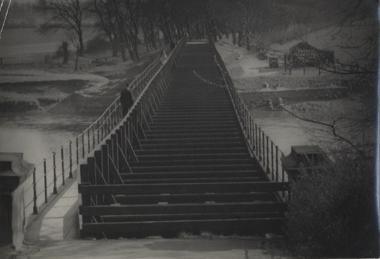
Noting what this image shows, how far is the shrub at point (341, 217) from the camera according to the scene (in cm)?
677

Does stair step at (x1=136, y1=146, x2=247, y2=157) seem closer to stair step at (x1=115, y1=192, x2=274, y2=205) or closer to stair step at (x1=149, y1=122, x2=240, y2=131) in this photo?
stair step at (x1=149, y1=122, x2=240, y2=131)

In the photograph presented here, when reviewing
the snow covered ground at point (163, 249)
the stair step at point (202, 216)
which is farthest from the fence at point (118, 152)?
the snow covered ground at point (163, 249)

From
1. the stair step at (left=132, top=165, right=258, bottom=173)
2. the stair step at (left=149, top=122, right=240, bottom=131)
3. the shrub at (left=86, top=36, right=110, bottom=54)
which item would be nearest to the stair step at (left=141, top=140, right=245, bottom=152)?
the stair step at (left=132, top=165, right=258, bottom=173)

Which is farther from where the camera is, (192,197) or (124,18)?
(124,18)

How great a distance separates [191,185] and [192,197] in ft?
0.70

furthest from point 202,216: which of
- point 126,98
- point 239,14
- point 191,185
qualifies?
point 239,14

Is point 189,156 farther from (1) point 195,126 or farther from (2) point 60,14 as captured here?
(2) point 60,14

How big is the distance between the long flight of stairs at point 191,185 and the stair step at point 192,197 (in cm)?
2

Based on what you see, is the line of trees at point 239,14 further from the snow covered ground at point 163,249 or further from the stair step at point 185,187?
the snow covered ground at point 163,249

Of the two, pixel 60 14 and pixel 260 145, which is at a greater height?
pixel 60 14

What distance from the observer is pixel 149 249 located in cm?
720

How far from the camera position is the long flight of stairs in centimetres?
871

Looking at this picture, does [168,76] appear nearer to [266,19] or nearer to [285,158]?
[266,19]

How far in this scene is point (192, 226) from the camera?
28.7 ft
